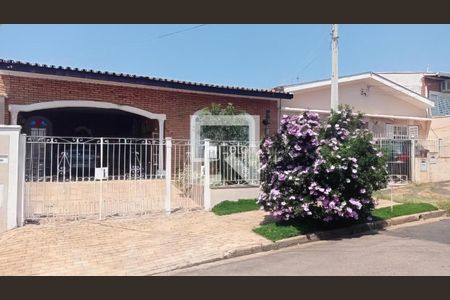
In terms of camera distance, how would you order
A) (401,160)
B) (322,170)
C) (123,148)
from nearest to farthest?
(322,170)
(123,148)
(401,160)

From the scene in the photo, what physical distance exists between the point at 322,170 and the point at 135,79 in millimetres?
7163

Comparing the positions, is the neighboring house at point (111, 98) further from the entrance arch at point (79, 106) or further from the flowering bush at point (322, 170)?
the flowering bush at point (322, 170)

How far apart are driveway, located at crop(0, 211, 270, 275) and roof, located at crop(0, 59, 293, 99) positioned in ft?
16.1

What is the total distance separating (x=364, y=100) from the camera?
1811 cm

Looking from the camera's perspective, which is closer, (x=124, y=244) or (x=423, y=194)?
(x=124, y=244)

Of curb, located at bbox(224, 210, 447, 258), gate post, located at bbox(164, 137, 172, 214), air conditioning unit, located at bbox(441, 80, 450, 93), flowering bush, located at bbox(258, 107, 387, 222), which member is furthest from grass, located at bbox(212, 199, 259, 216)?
air conditioning unit, located at bbox(441, 80, 450, 93)

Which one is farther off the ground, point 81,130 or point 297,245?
point 81,130

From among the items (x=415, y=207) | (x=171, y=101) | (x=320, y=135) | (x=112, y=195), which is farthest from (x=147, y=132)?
(x=415, y=207)

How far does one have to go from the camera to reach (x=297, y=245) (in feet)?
25.0

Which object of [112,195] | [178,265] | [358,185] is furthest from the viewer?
[112,195]

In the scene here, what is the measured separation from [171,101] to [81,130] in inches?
231

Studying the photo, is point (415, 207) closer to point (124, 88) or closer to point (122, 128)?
point (124, 88)

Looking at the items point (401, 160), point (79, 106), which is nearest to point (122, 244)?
point (79, 106)

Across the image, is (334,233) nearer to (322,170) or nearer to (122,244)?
(322,170)
